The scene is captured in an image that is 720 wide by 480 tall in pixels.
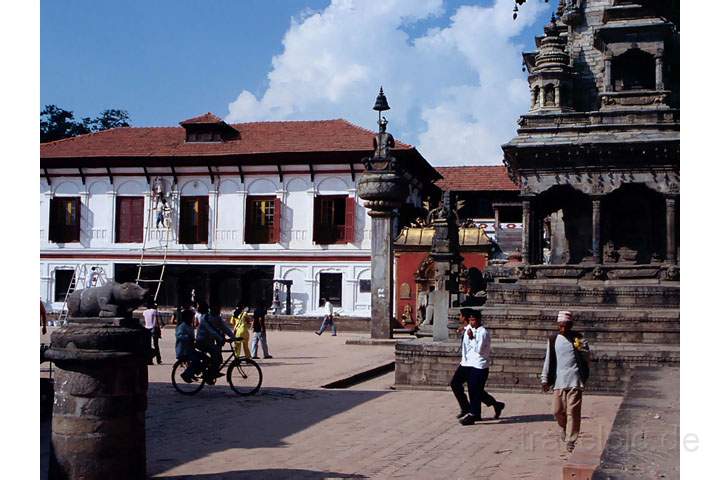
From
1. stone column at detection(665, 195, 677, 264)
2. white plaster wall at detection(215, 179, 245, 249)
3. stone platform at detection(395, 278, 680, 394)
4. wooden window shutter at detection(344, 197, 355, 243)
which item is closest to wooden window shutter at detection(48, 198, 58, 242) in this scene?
white plaster wall at detection(215, 179, 245, 249)

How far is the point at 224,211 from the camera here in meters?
37.9

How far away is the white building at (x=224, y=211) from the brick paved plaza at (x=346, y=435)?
2084 cm

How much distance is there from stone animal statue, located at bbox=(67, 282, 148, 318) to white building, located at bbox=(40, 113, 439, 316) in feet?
96.2

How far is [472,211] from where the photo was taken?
144ft

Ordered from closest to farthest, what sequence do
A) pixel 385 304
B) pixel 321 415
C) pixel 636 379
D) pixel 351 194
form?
pixel 636 379, pixel 321 415, pixel 385 304, pixel 351 194

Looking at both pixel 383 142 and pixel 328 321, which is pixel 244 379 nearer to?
pixel 383 142

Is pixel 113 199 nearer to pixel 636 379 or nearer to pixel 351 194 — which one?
pixel 351 194

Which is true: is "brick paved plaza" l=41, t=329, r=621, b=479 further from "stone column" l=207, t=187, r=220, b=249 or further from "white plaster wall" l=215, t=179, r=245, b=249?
"stone column" l=207, t=187, r=220, b=249

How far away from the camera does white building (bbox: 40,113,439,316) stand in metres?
36.6

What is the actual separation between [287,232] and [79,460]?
102 feet

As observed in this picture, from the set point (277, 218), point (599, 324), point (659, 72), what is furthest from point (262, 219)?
point (599, 324)

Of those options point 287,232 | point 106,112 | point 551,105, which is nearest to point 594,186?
point 551,105

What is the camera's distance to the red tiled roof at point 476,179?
141 feet

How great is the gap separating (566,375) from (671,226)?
1227 centimetres
